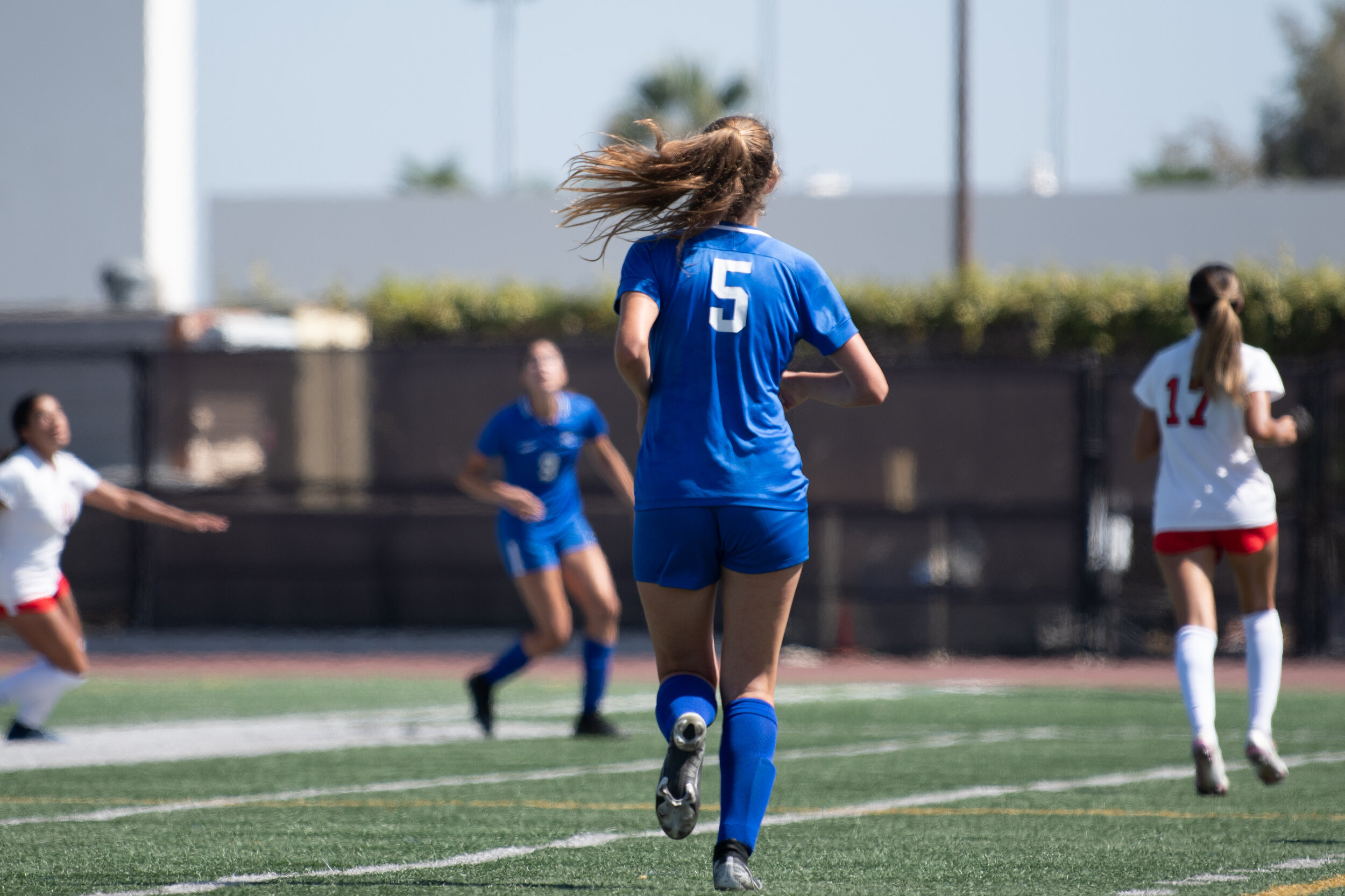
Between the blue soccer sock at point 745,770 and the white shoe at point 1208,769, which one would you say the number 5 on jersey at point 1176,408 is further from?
the blue soccer sock at point 745,770

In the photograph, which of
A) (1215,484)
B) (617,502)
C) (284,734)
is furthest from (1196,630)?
(617,502)

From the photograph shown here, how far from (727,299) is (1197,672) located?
3197 millimetres

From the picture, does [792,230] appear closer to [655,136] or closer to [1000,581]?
[1000,581]

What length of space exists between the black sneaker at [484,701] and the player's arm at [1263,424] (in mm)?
4174

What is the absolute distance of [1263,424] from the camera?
680 cm

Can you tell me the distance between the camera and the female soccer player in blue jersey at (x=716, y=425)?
436cm

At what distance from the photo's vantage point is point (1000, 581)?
15688 millimetres

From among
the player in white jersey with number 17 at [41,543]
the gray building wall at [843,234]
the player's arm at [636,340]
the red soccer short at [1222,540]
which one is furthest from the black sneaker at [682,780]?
the gray building wall at [843,234]

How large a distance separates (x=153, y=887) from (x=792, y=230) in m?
25.0

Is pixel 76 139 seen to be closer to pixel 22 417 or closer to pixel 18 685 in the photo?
pixel 22 417

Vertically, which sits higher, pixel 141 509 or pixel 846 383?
pixel 846 383

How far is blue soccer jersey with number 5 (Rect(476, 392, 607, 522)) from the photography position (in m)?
9.33

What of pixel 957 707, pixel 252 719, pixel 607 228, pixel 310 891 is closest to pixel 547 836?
pixel 310 891

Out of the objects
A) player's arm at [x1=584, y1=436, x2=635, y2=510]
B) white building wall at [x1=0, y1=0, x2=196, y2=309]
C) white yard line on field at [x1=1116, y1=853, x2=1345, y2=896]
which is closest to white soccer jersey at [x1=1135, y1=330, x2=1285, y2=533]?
white yard line on field at [x1=1116, y1=853, x2=1345, y2=896]
